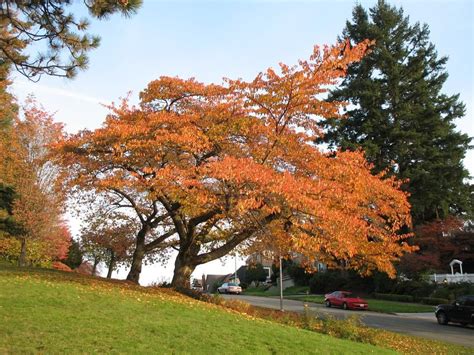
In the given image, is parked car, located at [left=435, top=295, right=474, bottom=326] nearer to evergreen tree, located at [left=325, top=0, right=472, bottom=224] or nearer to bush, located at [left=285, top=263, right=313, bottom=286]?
evergreen tree, located at [left=325, top=0, right=472, bottom=224]

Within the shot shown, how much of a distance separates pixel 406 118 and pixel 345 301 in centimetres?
1885

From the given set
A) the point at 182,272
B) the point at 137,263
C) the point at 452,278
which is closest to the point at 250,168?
the point at 182,272

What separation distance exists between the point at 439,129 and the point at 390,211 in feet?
92.7

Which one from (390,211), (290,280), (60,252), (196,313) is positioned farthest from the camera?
(290,280)

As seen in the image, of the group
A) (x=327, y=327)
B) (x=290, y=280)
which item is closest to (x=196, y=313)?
(x=327, y=327)

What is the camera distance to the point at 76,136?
16656 millimetres

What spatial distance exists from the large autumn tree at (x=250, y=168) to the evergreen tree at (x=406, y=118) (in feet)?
78.4

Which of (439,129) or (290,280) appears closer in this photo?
(439,129)

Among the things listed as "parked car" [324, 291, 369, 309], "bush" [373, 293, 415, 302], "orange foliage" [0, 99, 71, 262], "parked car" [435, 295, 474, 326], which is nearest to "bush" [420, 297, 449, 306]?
"bush" [373, 293, 415, 302]

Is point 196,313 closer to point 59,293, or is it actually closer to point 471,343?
point 59,293

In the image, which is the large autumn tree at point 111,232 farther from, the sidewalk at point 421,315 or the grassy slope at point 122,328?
the sidewalk at point 421,315

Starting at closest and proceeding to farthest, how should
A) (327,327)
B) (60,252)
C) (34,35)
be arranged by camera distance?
(34,35)
(327,327)
(60,252)

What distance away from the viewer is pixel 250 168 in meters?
11.7

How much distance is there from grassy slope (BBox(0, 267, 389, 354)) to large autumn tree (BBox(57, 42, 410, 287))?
286cm
